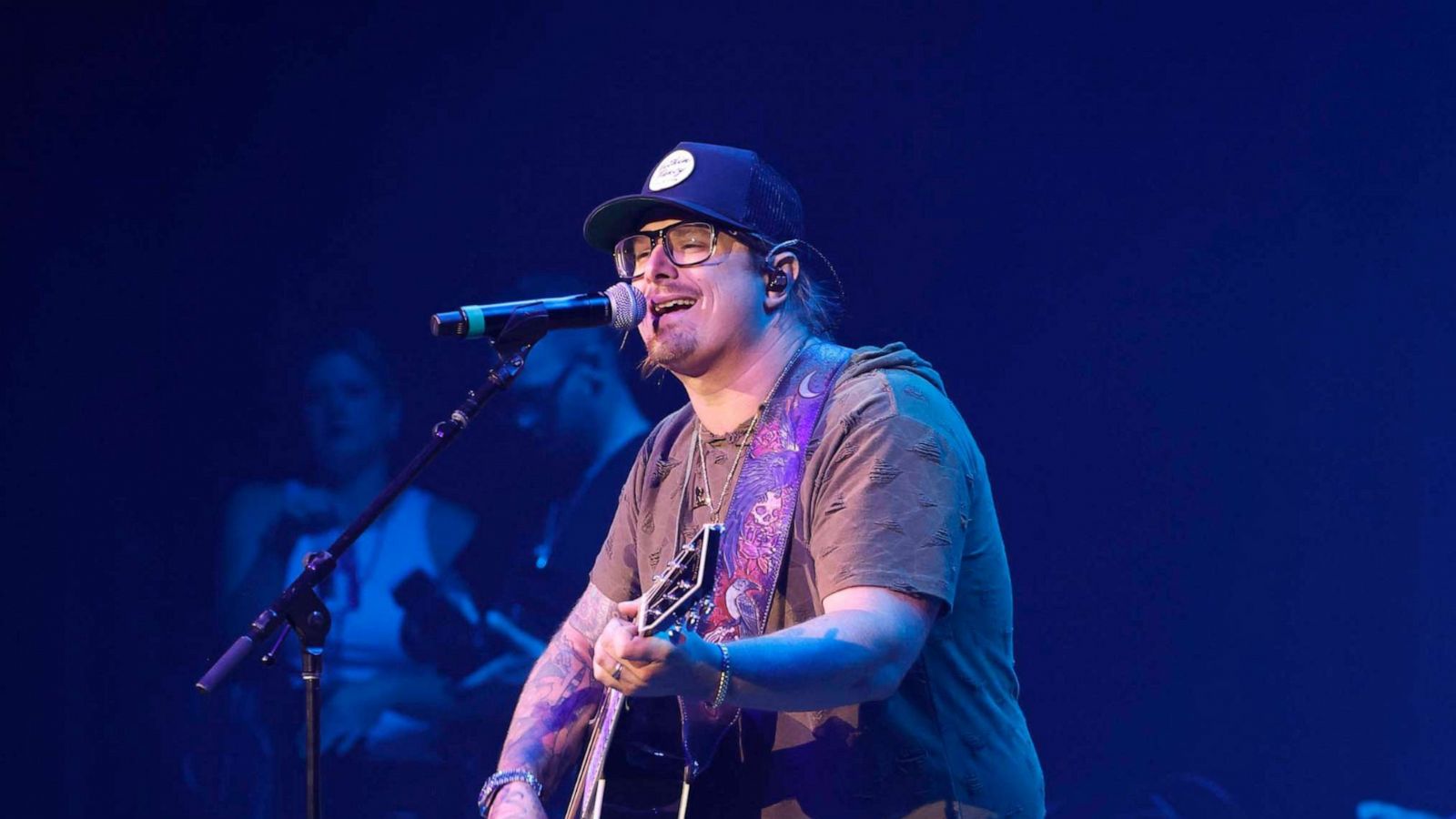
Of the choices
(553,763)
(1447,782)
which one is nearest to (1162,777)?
(1447,782)

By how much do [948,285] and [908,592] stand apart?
7.25 ft

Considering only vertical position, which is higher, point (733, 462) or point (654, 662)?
point (733, 462)

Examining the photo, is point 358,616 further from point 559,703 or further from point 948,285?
point 948,285

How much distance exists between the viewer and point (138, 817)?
4148 mm

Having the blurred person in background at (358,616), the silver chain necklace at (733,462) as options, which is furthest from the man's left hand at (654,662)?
the blurred person in background at (358,616)

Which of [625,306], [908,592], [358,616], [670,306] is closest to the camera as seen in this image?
[908,592]

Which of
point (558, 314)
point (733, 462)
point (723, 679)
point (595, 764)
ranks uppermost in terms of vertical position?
point (558, 314)

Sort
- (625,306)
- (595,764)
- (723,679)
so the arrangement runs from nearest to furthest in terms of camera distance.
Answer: (723,679)
(595,764)
(625,306)

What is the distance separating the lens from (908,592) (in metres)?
1.92

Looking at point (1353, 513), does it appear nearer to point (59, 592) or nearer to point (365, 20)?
point (365, 20)

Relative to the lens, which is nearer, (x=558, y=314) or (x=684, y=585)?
(x=684, y=585)

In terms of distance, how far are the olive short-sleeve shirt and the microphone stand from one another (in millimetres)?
545

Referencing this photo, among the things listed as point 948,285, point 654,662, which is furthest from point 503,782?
point 948,285

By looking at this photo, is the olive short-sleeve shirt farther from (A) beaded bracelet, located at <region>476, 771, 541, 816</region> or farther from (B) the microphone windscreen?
(A) beaded bracelet, located at <region>476, 771, 541, 816</region>
